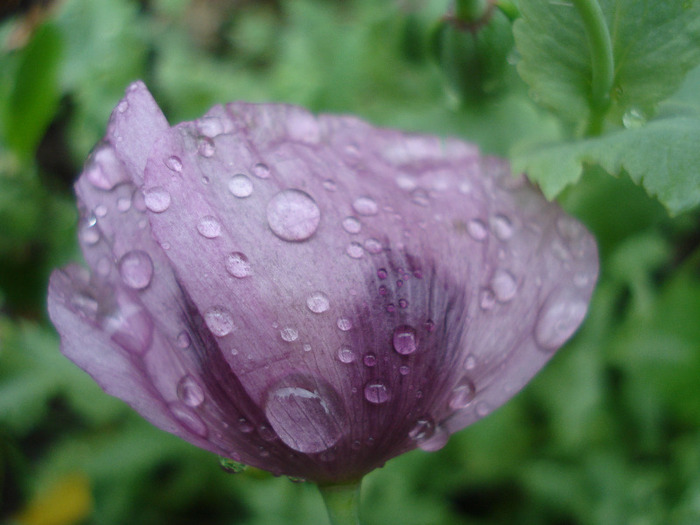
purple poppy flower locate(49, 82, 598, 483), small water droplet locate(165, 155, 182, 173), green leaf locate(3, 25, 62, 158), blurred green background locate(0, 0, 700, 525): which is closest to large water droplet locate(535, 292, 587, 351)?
purple poppy flower locate(49, 82, 598, 483)

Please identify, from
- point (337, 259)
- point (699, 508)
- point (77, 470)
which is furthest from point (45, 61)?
point (699, 508)

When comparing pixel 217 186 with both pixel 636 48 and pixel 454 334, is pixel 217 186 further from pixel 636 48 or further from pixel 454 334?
pixel 636 48

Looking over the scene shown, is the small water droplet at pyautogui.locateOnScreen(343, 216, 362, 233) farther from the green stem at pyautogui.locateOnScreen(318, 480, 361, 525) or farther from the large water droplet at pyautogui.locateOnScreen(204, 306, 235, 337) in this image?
the green stem at pyautogui.locateOnScreen(318, 480, 361, 525)

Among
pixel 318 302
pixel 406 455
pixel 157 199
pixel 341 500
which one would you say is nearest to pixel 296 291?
pixel 318 302

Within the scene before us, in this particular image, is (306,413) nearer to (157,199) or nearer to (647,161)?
(157,199)

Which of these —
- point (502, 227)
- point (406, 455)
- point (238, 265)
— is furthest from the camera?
point (406, 455)
